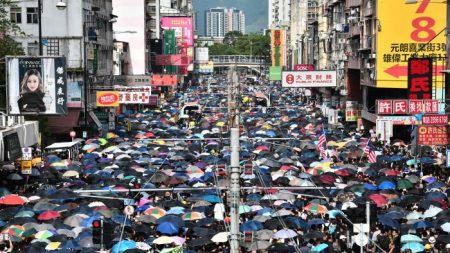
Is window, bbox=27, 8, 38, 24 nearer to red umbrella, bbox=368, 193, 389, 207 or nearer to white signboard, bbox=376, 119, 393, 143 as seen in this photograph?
white signboard, bbox=376, 119, 393, 143

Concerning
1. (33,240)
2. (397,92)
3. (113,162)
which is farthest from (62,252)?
(397,92)

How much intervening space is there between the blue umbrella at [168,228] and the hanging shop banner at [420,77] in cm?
1821

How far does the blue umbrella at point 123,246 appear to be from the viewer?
21.4 metres

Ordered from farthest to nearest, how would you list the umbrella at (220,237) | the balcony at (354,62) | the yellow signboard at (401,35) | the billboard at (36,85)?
the balcony at (354,62) → the yellow signboard at (401,35) → the billboard at (36,85) → the umbrella at (220,237)

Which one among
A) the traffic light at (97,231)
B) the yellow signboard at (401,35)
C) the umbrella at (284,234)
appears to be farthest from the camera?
the yellow signboard at (401,35)

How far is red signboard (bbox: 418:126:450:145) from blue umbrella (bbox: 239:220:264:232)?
14329 mm

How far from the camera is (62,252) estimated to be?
69.5 feet

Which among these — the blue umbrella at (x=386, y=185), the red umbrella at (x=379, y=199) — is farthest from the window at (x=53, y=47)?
the red umbrella at (x=379, y=199)

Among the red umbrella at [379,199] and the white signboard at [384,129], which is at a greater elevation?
the white signboard at [384,129]

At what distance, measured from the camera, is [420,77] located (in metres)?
40.3

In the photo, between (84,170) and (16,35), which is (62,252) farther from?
(16,35)

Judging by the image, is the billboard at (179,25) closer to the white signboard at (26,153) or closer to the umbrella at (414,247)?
the white signboard at (26,153)

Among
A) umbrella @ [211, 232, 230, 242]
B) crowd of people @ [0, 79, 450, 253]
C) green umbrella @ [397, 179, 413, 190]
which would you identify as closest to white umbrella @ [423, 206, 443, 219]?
crowd of people @ [0, 79, 450, 253]

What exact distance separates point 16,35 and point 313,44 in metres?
73.2
